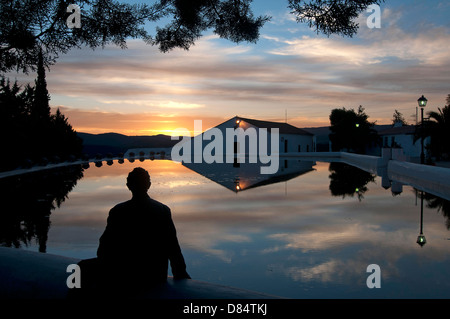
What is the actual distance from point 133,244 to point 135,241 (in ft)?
0.08

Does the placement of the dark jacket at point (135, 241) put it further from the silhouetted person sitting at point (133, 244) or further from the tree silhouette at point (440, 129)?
the tree silhouette at point (440, 129)

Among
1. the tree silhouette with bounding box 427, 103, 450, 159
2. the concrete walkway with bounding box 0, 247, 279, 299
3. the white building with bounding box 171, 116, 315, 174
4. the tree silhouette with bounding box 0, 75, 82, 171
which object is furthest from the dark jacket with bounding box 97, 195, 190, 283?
the white building with bounding box 171, 116, 315, 174

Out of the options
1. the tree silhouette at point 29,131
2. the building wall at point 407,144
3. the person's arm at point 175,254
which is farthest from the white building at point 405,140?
the person's arm at point 175,254

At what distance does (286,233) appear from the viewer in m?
7.04

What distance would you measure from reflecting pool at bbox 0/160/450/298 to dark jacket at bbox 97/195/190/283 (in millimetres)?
1709

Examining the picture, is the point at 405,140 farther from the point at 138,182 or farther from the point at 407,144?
the point at 138,182

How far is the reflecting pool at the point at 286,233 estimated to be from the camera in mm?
4602

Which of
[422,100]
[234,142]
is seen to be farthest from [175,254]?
[234,142]

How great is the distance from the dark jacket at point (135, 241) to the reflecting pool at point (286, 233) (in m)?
1.71

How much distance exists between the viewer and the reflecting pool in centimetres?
460

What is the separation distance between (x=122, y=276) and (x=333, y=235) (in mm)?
4758

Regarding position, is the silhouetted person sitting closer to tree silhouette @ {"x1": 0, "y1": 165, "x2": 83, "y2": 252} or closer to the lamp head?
tree silhouette @ {"x1": 0, "y1": 165, "x2": 83, "y2": 252}

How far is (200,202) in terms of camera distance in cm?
1103
